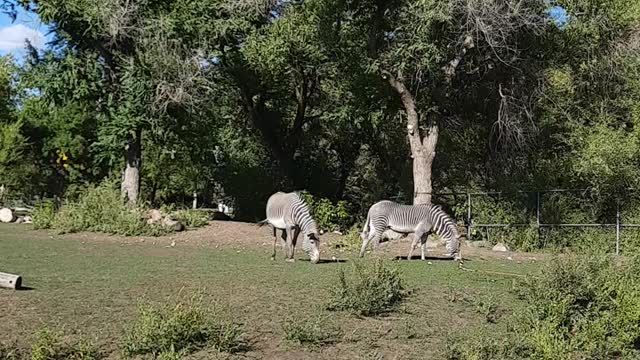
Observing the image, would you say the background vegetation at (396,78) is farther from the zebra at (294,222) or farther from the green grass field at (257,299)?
the green grass field at (257,299)

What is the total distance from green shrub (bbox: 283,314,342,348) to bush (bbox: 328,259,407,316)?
85 cm

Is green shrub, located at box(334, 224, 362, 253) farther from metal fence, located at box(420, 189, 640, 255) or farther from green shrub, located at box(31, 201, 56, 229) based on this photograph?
green shrub, located at box(31, 201, 56, 229)

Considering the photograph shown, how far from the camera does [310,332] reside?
10.1m

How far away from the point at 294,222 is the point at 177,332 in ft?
26.3

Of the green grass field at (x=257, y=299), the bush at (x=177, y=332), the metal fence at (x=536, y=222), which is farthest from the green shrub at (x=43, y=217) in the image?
the bush at (x=177, y=332)

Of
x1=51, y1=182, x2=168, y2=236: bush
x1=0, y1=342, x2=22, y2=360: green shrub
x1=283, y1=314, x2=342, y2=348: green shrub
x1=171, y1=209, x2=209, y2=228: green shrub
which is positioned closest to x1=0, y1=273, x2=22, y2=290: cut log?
x1=0, y1=342, x2=22, y2=360: green shrub

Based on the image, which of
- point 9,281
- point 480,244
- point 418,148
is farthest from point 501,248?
point 9,281

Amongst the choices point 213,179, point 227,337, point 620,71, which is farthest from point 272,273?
point 213,179

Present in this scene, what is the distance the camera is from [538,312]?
1108 cm

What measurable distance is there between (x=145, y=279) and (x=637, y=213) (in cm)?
1564

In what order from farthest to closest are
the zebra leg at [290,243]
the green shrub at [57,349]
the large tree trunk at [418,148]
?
the large tree trunk at [418,148], the zebra leg at [290,243], the green shrub at [57,349]

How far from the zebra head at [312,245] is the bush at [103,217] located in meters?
9.69

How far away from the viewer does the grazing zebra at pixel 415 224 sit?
60.8ft

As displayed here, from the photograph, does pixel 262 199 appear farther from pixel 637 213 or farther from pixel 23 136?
pixel 637 213
